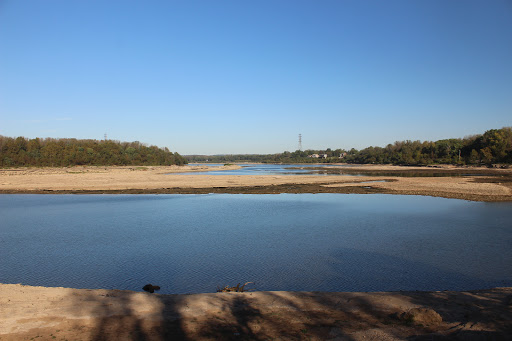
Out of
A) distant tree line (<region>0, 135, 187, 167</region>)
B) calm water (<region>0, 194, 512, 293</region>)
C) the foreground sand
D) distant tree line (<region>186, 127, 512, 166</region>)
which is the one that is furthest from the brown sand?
distant tree line (<region>0, 135, 187, 167</region>)

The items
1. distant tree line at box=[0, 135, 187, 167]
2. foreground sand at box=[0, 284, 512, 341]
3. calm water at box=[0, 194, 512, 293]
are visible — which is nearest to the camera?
foreground sand at box=[0, 284, 512, 341]

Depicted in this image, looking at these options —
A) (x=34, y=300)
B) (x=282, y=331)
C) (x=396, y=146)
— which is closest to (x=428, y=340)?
(x=282, y=331)

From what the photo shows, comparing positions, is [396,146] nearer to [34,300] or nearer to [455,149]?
[455,149]

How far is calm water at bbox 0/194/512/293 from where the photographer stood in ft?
38.1

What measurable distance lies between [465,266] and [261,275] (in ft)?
26.1

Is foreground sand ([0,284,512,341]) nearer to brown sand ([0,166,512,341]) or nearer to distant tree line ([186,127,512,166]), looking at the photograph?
brown sand ([0,166,512,341])

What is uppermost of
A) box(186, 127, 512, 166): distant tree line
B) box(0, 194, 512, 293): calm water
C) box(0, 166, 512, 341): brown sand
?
box(186, 127, 512, 166): distant tree line

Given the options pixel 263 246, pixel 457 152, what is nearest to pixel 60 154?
pixel 263 246

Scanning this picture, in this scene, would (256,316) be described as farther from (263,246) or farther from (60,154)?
(60,154)

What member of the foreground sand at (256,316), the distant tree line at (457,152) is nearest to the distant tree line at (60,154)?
the distant tree line at (457,152)

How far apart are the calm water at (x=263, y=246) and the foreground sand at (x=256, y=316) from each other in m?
1.94

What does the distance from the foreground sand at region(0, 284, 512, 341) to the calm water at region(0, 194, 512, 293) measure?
6.37 feet

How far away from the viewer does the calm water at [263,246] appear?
11609 mm

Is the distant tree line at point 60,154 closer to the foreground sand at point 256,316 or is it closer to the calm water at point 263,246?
the calm water at point 263,246
